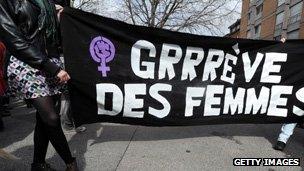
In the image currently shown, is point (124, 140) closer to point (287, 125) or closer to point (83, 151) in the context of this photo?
point (83, 151)

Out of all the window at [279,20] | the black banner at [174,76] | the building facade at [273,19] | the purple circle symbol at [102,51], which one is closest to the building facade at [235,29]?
the building facade at [273,19]

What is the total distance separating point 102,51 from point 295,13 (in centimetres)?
3541

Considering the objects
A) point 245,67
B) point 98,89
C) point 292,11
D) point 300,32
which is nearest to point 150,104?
point 98,89

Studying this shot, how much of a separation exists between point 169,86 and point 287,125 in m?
1.61

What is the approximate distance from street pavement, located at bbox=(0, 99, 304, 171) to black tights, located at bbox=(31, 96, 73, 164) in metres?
0.51

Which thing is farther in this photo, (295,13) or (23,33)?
(295,13)

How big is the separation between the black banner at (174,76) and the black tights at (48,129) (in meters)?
0.92

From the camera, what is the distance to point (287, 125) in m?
4.30

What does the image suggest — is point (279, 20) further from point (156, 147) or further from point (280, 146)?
point (156, 147)

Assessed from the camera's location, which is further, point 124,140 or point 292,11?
point 292,11

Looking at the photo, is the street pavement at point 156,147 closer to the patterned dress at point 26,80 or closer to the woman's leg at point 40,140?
the woman's leg at point 40,140

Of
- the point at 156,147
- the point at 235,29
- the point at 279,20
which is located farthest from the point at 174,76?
the point at 235,29

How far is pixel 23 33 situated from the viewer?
8.46 ft

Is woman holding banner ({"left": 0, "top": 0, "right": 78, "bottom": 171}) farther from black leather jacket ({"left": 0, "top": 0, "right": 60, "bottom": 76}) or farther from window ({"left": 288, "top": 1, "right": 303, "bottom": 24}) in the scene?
window ({"left": 288, "top": 1, "right": 303, "bottom": 24})
